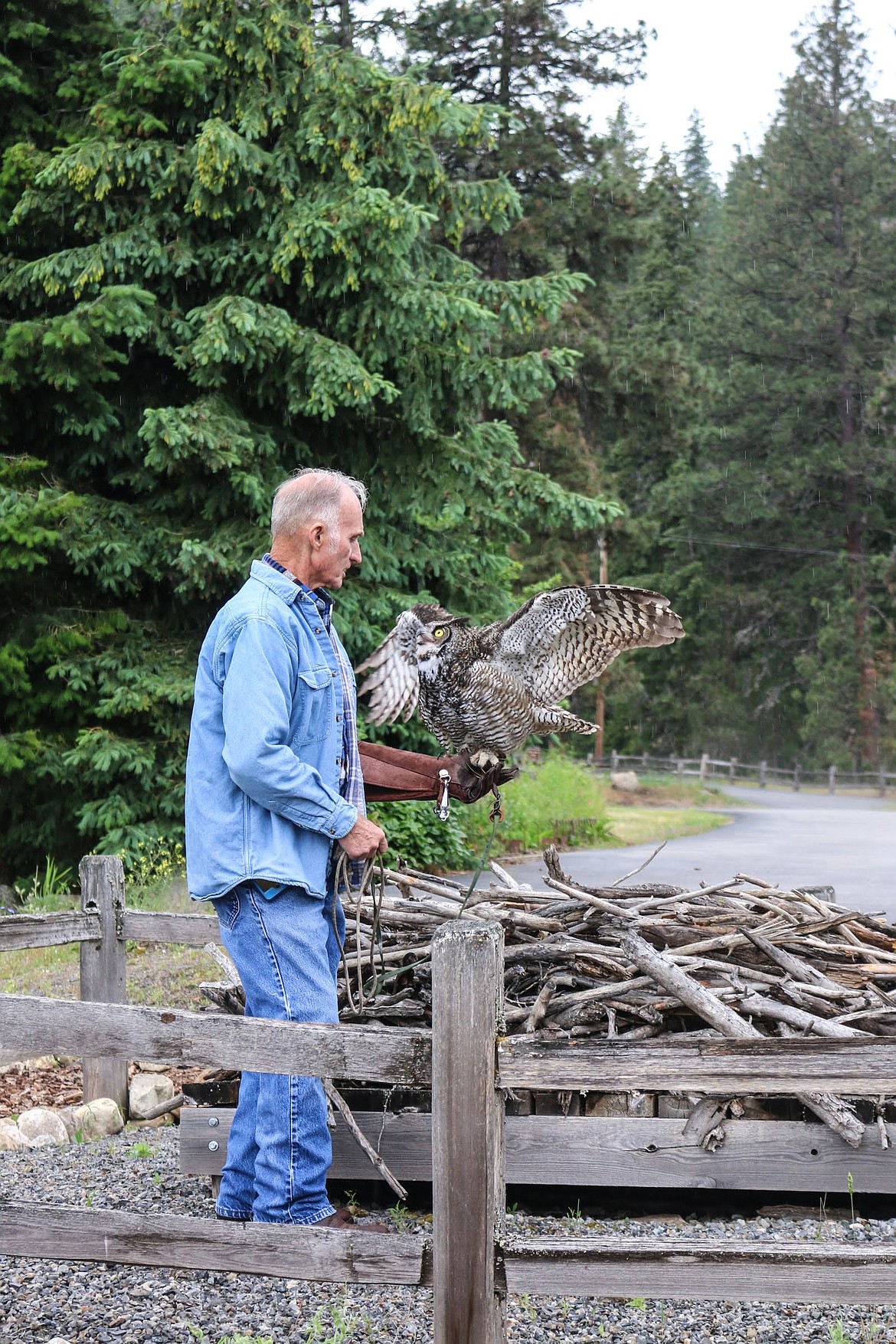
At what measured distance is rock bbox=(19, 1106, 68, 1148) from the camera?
4.93 metres

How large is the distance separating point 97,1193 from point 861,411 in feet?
122

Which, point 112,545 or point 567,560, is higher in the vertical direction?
point 567,560

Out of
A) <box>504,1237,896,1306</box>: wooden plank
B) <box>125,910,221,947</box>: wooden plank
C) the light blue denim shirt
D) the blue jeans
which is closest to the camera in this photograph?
<box>504,1237,896,1306</box>: wooden plank

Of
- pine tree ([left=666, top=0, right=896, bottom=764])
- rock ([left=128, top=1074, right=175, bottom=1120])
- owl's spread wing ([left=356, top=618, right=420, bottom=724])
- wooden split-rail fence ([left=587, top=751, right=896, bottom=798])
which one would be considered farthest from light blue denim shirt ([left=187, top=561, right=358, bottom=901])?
pine tree ([left=666, top=0, right=896, bottom=764])

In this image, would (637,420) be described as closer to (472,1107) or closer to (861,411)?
(861,411)

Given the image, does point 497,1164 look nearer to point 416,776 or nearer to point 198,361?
point 416,776

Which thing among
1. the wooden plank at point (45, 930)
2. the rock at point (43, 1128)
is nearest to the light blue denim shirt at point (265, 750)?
the wooden plank at point (45, 930)

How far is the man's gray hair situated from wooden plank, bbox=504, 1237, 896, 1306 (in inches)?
67.5

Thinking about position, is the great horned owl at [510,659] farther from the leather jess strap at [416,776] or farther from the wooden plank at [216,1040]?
the wooden plank at [216,1040]

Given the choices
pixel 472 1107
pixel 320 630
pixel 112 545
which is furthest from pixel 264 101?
pixel 472 1107

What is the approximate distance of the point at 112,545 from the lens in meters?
9.44

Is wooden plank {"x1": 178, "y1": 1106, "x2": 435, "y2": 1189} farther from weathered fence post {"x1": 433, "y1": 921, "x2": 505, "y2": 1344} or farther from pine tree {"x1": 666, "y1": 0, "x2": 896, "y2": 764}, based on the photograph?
pine tree {"x1": 666, "y1": 0, "x2": 896, "y2": 764}

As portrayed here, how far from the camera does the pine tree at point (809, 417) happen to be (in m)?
36.2

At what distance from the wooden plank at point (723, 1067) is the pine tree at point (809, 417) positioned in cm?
3438
